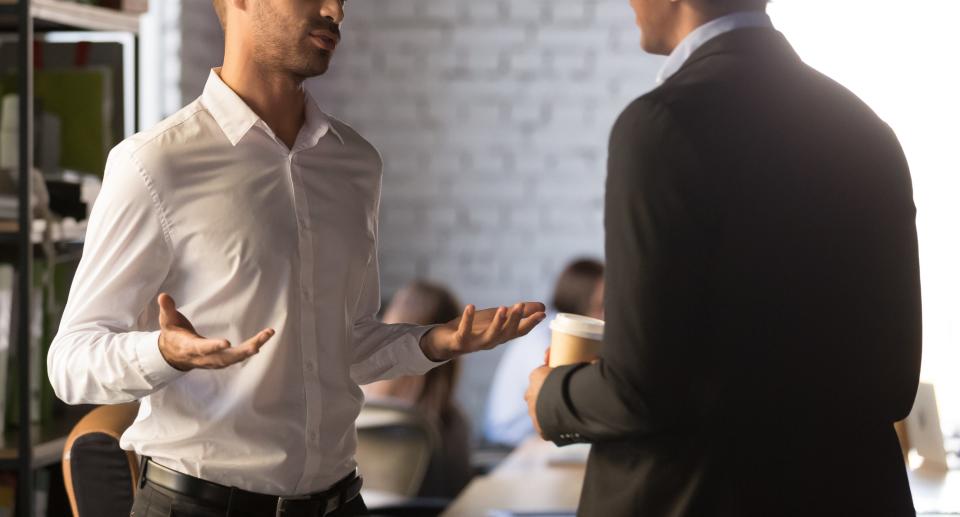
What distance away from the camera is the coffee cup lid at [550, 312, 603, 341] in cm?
157

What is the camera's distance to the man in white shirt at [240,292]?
155 cm

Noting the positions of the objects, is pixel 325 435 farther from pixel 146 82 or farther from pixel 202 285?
pixel 146 82

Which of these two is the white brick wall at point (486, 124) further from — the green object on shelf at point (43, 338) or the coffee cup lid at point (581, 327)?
the coffee cup lid at point (581, 327)

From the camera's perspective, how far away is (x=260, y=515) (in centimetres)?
158

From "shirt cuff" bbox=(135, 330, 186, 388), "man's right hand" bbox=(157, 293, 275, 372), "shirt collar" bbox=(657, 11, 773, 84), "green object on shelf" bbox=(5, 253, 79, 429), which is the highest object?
"shirt collar" bbox=(657, 11, 773, 84)

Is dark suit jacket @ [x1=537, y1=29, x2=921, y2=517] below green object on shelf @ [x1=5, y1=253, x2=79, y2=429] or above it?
above

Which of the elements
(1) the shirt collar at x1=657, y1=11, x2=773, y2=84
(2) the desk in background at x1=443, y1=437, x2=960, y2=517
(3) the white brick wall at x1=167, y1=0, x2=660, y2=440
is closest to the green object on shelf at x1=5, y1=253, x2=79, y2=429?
(2) the desk in background at x1=443, y1=437, x2=960, y2=517

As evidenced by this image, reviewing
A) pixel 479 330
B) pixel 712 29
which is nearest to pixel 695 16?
pixel 712 29

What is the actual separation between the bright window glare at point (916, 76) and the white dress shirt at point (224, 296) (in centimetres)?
396

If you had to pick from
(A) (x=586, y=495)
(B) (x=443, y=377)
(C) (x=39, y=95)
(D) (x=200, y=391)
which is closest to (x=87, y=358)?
(D) (x=200, y=391)

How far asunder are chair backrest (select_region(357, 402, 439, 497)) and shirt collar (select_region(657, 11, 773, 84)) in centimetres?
158

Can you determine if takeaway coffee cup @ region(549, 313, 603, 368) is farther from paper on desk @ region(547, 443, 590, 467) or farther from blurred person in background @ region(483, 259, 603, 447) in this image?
blurred person in background @ region(483, 259, 603, 447)

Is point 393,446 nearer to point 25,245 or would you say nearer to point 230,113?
point 25,245

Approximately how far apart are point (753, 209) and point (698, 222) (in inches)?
2.9
